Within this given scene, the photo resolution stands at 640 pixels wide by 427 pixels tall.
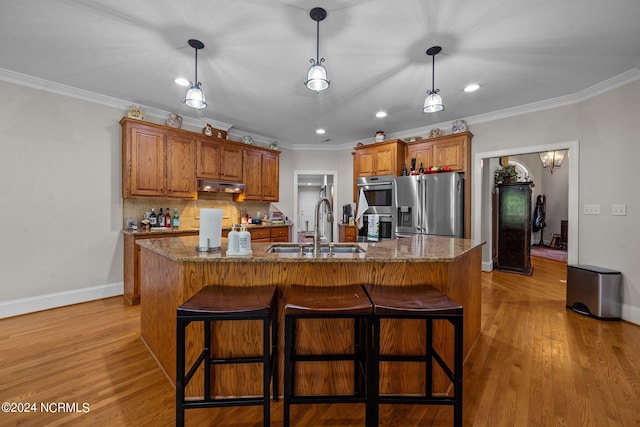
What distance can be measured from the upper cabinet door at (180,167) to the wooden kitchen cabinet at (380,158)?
9.38 ft

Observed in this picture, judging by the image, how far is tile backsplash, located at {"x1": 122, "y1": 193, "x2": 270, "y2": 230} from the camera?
12.3 feet

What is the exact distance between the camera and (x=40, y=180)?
10.0 feet

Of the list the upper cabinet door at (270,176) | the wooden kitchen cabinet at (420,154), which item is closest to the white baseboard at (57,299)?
the upper cabinet door at (270,176)

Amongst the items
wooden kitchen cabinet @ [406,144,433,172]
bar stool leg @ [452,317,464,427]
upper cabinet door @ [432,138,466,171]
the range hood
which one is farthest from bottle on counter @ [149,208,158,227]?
upper cabinet door @ [432,138,466,171]

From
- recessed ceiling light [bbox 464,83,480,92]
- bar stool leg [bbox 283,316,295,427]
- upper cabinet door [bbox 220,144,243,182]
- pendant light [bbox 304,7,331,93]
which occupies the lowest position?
bar stool leg [bbox 283,316,295,427]

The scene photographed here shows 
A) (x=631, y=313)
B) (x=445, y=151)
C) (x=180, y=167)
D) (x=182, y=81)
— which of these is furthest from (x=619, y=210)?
(x=180, y=167)

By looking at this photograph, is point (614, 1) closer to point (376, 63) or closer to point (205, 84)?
point (376, 63)

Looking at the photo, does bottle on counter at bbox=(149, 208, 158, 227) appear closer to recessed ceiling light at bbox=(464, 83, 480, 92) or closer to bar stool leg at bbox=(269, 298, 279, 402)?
bar stool leg at bbox=(269, 298, 279, 402)

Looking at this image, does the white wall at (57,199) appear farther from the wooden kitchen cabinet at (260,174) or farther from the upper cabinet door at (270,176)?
the upper cabinet door at (270,176)

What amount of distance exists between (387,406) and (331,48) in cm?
Answer: 277

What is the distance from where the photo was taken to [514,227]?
16.5ft

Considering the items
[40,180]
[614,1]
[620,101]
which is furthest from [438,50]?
[40,180]

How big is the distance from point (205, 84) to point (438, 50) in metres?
2.49

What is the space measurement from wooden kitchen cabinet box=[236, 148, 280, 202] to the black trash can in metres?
4.49
